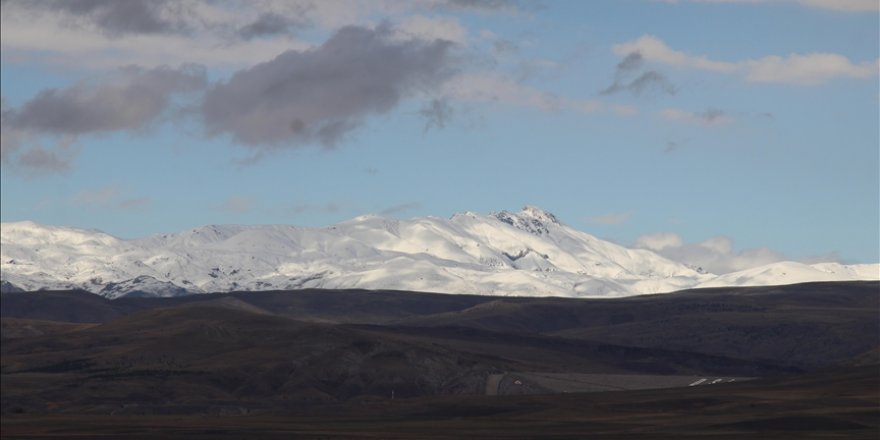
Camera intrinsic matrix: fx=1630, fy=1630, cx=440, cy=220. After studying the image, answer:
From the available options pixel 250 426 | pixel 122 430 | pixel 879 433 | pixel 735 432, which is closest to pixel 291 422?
pixel 250 426

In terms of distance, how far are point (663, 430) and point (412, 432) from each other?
25.8 m

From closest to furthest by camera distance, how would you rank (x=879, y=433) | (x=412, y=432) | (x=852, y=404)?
(x=879, y=433) < (x=412, y=432) < (x=852, y=404)

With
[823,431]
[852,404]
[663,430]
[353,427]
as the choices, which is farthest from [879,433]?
[353,427]

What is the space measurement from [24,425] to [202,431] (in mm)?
24875

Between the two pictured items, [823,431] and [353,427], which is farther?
[353,427]

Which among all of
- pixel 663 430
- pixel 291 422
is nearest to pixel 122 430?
pixel 291 422

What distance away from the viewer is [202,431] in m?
173

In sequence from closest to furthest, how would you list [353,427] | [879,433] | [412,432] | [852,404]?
[879,433], [412,432], [353,427], [852,404]

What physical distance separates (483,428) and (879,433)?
42521 millimetres

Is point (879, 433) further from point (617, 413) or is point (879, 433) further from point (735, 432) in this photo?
point (617, 413)

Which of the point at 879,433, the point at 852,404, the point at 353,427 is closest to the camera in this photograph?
the point at 879,433

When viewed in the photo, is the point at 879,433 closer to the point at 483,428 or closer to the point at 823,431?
the point at 823,431

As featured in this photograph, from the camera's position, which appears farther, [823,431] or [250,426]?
[250,426]

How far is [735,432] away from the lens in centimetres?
→ 16075
